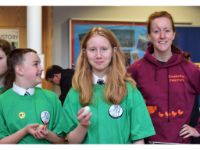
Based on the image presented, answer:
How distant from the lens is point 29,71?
5.41 feet

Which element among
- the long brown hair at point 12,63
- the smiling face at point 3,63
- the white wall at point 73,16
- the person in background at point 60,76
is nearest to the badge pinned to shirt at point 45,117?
the long brown hair at point 12,63

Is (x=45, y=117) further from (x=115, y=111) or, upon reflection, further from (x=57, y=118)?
(x=115, y=111)

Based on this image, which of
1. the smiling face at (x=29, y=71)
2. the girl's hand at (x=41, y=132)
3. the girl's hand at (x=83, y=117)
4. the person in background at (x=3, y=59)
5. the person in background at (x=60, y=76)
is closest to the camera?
the girl's hand at (x=83, y=117)

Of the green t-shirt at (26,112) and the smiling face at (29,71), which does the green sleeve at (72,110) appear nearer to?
the green t-shirt at (26,112)

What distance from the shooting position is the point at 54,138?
150 centimetres

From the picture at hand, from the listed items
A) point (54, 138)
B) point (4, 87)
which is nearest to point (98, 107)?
point (54, 138)

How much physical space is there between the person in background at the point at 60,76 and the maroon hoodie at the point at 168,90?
2.32 metres

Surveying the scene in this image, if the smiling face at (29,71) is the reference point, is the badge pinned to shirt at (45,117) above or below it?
below

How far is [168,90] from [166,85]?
3cm

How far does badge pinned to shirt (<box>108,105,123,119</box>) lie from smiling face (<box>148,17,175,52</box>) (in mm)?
375

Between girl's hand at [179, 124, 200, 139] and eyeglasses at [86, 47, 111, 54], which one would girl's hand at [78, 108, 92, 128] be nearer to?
eyeglasses at [86, 47, 111, 54]

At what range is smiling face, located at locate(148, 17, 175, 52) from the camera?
1557 millimetres

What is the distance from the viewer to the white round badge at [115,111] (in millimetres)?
1394

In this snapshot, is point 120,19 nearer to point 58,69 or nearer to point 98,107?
point 58,69
